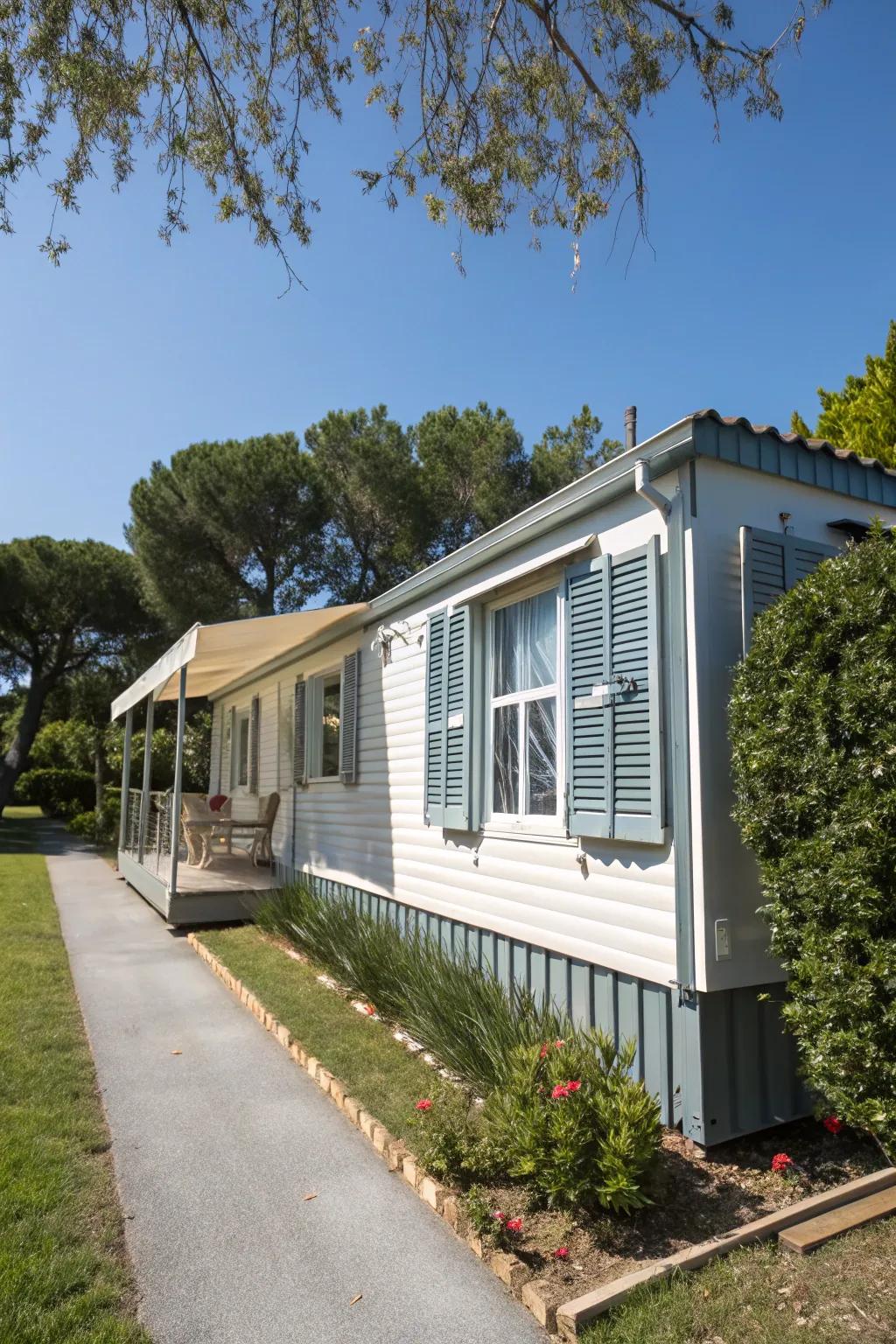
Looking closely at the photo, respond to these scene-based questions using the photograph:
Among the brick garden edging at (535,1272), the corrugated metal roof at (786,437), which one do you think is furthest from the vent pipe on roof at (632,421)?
the brick garden edging at (535,1272)

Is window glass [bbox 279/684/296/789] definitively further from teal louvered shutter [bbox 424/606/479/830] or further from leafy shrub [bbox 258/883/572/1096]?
teal louvered shutter [bbox 424/606/479/830]

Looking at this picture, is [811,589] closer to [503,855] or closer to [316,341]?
[503,855]

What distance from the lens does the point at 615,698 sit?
14.6 ft

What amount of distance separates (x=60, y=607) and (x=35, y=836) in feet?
20.5

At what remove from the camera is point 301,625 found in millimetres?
8711

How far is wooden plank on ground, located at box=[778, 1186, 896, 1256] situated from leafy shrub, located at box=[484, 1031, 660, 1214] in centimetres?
53

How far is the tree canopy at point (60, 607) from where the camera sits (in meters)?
21.9

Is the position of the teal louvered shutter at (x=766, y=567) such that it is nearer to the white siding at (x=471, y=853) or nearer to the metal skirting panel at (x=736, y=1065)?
the white siding at (x=471, y=853)

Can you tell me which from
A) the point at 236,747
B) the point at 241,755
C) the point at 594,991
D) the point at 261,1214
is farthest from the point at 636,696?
the point at 236,747

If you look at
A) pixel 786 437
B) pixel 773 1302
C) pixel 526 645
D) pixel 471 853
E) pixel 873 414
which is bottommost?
pixel 773 1302

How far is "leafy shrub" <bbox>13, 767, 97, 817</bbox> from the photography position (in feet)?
99.8

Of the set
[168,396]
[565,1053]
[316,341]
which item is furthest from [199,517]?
[565,1053]

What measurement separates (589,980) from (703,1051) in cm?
95

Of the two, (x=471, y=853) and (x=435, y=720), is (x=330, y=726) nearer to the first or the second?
(x=435, y=720)
